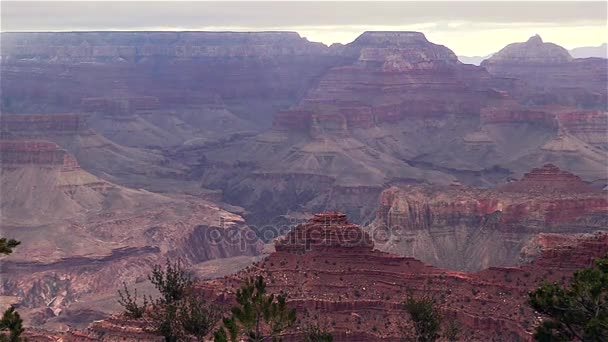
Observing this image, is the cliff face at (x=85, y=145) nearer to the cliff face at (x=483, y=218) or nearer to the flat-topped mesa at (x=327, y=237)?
the cliff face at (x=483, y=218)

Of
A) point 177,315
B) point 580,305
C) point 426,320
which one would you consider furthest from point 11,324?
point 580,305

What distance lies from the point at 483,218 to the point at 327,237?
150 feet

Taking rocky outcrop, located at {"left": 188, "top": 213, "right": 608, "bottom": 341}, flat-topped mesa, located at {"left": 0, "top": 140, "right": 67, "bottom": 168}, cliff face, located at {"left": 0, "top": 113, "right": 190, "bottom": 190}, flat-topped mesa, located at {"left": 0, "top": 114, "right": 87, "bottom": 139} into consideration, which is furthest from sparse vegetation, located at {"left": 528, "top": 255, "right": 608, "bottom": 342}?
flat-topped mesa, located at {"left": 0, "top": 114, "right": 87, "bottom": 139}

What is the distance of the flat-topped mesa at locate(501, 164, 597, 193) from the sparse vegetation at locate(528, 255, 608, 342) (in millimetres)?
65880

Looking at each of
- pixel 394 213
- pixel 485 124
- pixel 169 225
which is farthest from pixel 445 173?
pixel 394 213

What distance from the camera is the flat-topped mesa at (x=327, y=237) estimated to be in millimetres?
63469

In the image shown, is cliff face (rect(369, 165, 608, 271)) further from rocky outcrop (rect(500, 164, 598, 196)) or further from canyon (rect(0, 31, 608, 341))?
canyon (rect(0, 31, 608, 341))

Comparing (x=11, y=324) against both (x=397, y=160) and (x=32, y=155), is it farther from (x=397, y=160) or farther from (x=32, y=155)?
(x=397, y=160)

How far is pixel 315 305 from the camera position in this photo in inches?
2349

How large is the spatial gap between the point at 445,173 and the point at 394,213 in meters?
69.9

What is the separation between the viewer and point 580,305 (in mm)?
40875

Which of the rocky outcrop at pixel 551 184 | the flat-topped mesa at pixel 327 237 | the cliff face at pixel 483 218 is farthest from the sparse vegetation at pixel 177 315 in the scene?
the rocky outcrop at pixel 551 184

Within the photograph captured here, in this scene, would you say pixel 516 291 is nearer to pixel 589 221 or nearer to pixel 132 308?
pixel 132 308

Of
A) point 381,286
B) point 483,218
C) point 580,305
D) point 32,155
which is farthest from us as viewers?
point 32,155
